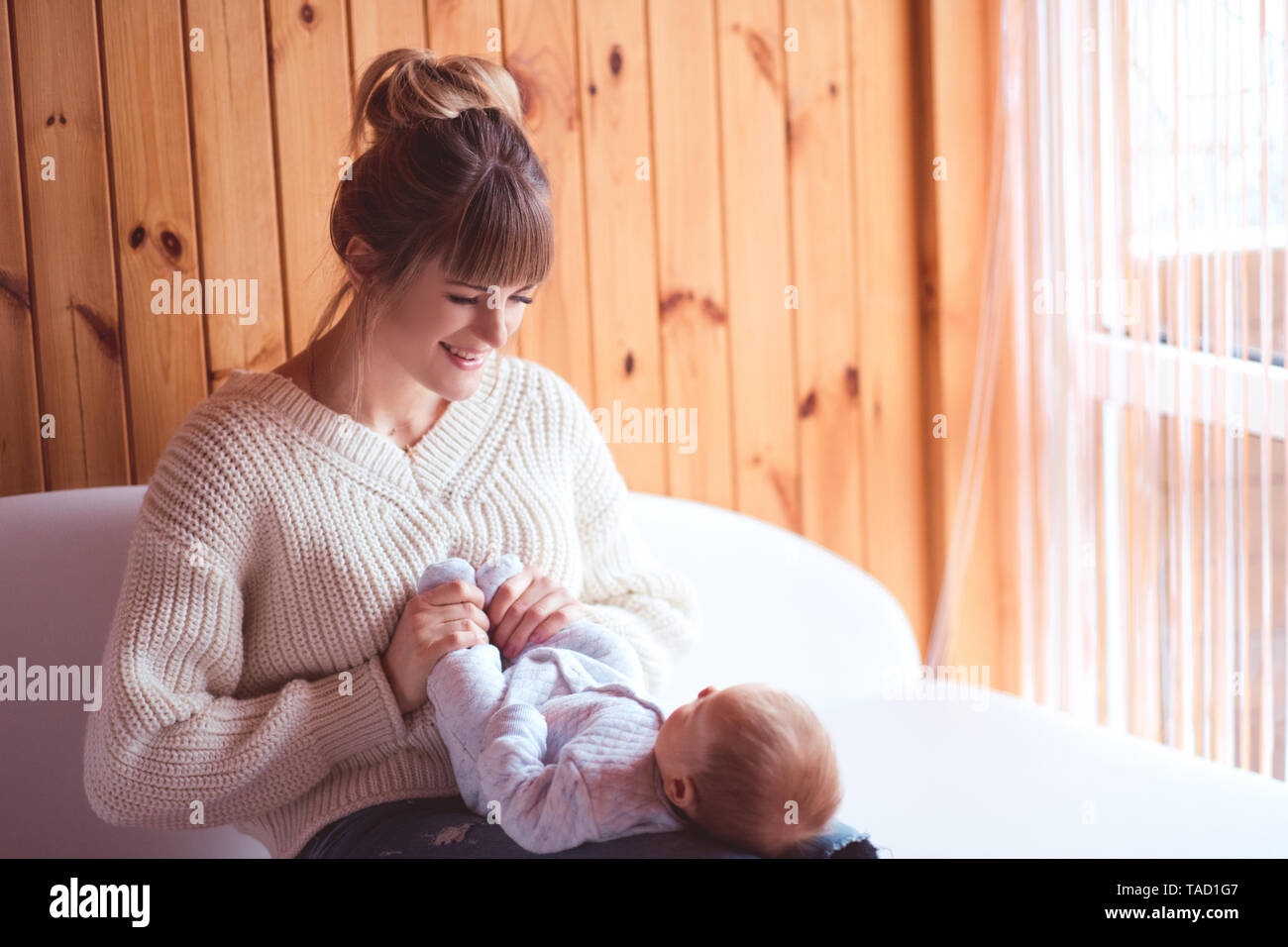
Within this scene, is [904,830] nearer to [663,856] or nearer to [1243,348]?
[663,856]

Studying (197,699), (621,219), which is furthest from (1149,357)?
(197,699)

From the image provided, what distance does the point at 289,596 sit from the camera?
1317mm

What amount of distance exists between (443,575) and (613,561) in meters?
0.28

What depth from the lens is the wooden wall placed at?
5.15 feet

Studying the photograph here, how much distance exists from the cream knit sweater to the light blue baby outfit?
0.07m

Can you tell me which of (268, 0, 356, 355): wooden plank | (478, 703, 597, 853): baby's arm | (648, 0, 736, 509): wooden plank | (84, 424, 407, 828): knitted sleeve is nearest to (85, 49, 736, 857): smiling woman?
(84, 424, 407, 828): knitted sleeve

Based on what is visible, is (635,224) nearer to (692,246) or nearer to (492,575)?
(692,246)

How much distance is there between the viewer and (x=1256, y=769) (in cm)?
164

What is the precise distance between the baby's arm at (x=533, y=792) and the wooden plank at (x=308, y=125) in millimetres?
777

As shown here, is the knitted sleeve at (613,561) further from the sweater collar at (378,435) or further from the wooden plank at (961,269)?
the wooden plank at (961,269)

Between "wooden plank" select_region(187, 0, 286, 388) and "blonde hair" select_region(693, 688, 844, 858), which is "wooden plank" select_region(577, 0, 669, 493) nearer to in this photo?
"wooden plank" select_region(187, 0, 286, 388)

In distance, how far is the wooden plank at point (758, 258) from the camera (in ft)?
6.41

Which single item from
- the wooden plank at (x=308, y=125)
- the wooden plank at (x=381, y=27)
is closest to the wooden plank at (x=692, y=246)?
the wooden plank at (x=381, y=27)
